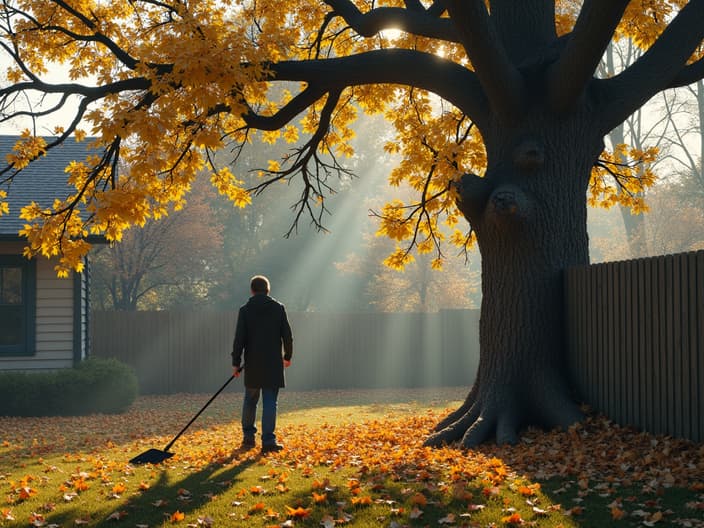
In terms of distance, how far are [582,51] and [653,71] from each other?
1665 millimetres

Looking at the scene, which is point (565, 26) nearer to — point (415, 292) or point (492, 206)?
point (492, 206)

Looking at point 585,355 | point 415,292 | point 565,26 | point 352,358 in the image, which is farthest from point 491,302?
point 415,292

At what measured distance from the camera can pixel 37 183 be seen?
18516mm

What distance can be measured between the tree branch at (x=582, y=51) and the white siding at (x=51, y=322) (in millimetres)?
11464

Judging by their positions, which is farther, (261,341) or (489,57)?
(261,341)

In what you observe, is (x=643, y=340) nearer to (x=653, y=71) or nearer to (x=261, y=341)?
(x=653, y=71)

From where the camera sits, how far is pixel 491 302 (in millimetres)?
9906

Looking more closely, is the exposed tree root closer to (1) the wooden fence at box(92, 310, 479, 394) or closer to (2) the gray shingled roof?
(2) the gray shingled roof

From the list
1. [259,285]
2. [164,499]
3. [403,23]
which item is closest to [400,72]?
[403,23]

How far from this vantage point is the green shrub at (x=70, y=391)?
52.3ft

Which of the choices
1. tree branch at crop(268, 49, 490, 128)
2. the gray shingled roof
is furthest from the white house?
tree branch at crop(268, 49, 490, 128)

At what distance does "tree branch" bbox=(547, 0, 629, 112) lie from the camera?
26.8ft

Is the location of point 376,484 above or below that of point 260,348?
below

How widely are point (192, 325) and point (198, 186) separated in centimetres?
1019
